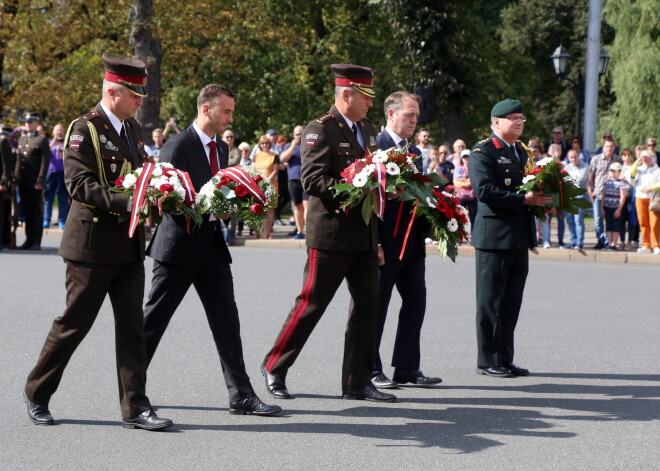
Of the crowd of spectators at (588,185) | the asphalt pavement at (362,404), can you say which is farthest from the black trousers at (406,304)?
the crowd of spectators at (588,185)

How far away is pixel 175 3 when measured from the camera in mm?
34969

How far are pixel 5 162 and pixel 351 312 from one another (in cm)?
1205

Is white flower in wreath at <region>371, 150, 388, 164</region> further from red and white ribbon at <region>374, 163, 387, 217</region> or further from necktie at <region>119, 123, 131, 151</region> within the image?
necktie at <region>119, 123, 131, 151</region>

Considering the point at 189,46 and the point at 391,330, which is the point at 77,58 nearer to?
the point at 189,46

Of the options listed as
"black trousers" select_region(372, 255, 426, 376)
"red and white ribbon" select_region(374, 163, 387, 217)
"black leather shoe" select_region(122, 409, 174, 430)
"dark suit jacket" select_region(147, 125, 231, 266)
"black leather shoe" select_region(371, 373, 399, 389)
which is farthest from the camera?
"black trousers" select_region(372, 255, 426, 376)

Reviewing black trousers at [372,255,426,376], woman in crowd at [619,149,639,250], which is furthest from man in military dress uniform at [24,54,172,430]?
woman in crowd at [619,149,639,250]

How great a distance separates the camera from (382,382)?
814 centimetres

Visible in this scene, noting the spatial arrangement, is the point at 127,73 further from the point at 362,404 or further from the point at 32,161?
the point at 32,161

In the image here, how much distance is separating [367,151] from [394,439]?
1.99 m

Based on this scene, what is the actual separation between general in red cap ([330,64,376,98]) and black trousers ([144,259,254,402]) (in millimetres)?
1400

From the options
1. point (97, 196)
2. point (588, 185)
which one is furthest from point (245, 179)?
point (588, 185)

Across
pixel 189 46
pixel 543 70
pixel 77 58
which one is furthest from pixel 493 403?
pixel 543 70

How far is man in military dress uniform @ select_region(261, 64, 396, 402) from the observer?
752 centimetres

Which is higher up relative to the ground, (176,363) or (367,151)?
(367,151)
